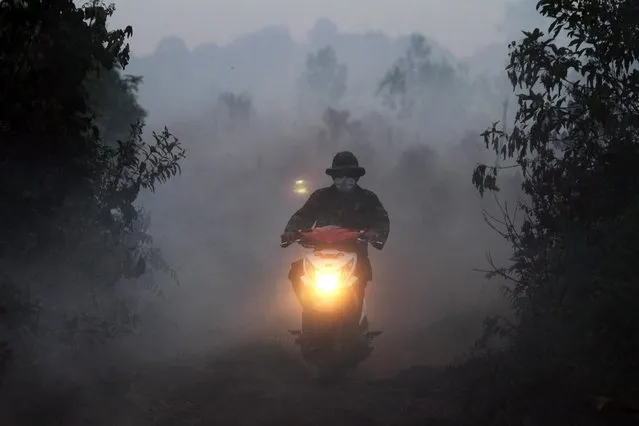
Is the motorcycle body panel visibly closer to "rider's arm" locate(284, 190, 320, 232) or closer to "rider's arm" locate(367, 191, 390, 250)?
"rider's arm" locate(367, 191, 390, 250)

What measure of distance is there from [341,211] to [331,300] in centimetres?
162

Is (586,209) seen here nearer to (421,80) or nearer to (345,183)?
(345,183)

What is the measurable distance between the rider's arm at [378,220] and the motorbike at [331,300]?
0.29 metres

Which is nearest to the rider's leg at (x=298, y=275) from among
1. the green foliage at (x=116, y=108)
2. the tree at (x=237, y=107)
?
the green foliage at (x=116, y=108)

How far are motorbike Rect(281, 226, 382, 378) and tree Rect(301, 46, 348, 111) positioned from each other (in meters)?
115

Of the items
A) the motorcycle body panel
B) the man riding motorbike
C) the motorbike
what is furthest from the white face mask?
the motorcycle body panel

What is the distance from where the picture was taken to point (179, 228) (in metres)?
36.7

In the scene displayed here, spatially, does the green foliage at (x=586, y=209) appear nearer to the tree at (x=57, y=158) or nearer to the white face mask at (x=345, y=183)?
the white face mask at (x=345, y=183)

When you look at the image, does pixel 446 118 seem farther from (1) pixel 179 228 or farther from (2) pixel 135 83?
(2) pixel 135 83

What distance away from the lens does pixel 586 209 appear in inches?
247

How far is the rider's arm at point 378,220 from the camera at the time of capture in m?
7.84

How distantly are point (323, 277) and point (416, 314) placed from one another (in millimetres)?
5885

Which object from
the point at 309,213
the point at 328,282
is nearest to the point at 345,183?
the point at 309,213

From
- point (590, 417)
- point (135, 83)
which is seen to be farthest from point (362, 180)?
point (590, 417)
